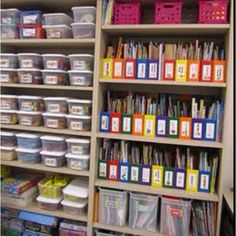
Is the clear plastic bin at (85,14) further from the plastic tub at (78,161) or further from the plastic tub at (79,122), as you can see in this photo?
the plastic tub at (78,161)

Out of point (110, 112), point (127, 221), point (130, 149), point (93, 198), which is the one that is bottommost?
point (127, 221)

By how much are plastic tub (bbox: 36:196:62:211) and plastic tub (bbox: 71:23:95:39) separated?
3.89 feet

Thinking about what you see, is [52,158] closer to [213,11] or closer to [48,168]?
[48,168]

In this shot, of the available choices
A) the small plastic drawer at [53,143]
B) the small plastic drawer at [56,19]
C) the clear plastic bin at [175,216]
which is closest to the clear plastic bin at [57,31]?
the small plastic drawer at [56,19]

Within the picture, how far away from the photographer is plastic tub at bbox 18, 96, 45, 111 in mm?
1810

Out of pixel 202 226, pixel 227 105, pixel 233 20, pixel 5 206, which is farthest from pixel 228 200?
pixel 5 206

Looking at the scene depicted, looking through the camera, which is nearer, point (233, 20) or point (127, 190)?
point (233, 20)

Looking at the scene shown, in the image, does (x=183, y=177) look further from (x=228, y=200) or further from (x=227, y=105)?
(x=227, y=105)

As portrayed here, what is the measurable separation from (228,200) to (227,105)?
0.61m

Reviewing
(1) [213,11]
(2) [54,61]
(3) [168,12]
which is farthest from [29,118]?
(1) [213,11]

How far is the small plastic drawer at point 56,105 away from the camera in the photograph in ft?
5.78

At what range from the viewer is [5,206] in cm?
189

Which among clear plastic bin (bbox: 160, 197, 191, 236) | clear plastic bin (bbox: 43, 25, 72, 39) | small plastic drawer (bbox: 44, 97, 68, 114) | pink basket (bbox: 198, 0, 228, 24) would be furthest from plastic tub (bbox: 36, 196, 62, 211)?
pink basket (bbox: 198, 0, 228, 24)

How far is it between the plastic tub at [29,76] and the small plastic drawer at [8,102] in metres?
0.14
